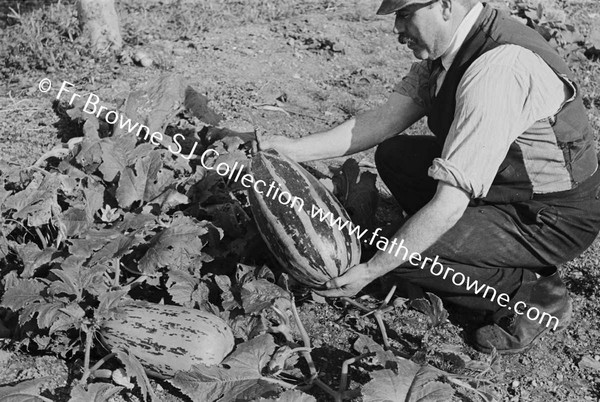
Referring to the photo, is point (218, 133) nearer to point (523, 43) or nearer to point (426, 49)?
point (426, 49)

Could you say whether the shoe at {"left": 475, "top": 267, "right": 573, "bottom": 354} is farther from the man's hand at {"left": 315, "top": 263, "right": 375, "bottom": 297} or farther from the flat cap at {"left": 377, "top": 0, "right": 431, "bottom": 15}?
the flat cap at {"left": 377, "top": 0, "right": 431, "bottom": 15}

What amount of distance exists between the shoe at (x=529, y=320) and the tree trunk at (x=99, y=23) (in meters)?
4.01

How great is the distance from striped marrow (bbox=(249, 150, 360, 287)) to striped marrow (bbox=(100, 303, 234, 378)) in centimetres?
55

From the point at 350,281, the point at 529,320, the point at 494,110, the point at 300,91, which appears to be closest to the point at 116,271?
the point at 350,281

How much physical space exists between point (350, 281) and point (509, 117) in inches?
43.4

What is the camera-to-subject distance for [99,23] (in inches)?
263

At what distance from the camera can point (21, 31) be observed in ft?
23.2

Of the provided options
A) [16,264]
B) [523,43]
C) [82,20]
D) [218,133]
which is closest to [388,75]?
[218,133]

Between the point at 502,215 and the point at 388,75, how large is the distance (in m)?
2.86

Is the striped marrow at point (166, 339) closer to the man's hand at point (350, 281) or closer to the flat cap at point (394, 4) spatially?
the man's hand at point (350, 281)

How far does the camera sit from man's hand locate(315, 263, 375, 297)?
13.1ft

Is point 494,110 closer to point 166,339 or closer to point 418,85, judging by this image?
point 418,85

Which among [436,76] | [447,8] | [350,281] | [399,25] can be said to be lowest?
[350,281]

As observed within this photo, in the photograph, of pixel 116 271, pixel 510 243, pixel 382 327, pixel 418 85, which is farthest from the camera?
pixel 418 85
